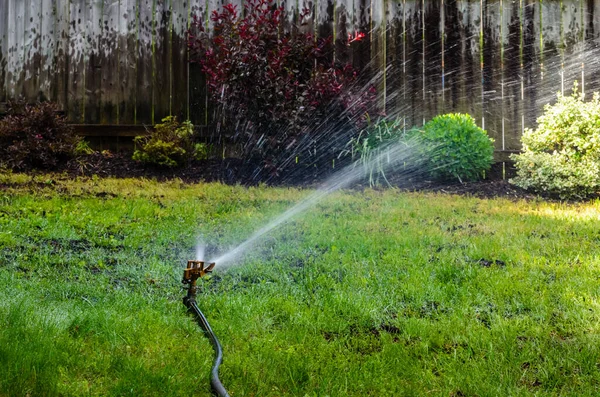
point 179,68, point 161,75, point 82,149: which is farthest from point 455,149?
point 82,149

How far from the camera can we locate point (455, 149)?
6.94 metres

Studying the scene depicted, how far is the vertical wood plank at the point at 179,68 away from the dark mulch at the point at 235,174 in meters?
0.94

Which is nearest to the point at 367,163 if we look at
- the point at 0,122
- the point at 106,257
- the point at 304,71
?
the point at 304,71

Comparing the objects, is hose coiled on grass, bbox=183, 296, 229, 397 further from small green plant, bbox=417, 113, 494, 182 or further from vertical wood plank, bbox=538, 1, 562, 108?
vertical wood plank, bbox=538, 1, 562, 108

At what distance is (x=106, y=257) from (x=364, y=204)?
8.79ft

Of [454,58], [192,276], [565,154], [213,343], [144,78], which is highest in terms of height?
[454,58]

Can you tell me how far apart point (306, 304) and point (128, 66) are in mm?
6270

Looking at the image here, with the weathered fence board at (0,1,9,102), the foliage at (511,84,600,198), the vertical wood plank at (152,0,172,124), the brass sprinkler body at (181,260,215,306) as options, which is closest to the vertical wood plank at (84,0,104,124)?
the vertical wood plank at (152,0,172,124)

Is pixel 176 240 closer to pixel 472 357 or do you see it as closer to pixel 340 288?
pixel 340 288

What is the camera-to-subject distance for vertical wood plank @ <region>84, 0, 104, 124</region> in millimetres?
8062

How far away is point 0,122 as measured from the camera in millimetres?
7457

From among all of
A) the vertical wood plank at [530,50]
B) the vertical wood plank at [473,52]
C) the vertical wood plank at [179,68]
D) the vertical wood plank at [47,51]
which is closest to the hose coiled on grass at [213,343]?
the vertical wood plank at [179,68]

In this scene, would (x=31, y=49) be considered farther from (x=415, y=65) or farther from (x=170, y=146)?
(x=415, y=65)

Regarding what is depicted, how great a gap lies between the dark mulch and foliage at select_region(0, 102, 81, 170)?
23 cm
